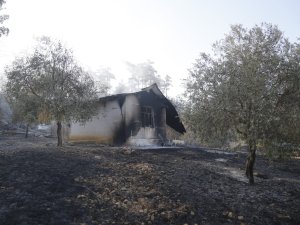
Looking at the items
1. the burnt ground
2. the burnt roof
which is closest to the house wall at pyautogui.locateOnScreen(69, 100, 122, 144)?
the burnt roof

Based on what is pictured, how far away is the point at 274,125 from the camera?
1658cm

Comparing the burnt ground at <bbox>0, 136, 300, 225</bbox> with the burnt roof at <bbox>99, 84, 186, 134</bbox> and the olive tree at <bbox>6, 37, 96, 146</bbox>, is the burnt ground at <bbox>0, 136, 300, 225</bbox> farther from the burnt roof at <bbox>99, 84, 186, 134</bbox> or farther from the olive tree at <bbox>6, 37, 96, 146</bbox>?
the burnt roof at <bbox>99, 84, 186, 134</bbox>

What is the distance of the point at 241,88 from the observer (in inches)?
675

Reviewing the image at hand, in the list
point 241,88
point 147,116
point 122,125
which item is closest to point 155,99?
point 147,116

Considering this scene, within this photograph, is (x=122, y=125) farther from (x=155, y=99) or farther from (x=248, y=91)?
(x=248, y=91)

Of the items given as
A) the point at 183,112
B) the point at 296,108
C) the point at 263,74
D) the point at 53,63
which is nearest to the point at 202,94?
the point at 183,112

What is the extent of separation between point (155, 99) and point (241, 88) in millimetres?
19340

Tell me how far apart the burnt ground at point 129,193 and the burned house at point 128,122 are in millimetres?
10537

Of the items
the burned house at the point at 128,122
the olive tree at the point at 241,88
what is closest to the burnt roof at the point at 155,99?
the burned house at the point at 128,122

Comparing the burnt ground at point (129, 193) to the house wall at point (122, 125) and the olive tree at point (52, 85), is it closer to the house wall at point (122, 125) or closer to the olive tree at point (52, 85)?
the olive tree at point (52, 85)

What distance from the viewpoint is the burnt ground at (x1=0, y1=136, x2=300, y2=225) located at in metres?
12.0

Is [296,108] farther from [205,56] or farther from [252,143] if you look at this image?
[205,56]

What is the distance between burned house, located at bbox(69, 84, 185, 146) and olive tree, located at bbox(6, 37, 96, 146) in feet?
18.2

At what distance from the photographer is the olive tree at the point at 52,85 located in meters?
25.2
